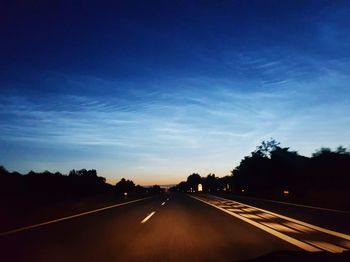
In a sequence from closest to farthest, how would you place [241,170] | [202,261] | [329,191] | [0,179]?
1. [202,261]
2. [329,191]
3. [0,179]
4. [241,170]

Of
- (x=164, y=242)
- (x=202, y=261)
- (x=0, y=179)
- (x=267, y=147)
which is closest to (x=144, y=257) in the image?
(x=202, y=261)

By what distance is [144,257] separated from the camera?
26.5 feet

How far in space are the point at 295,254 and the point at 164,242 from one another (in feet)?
14.8

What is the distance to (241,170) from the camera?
333ft

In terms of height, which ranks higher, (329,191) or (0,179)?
(0,179)

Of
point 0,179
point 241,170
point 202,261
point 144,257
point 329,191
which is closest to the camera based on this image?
point 202,261

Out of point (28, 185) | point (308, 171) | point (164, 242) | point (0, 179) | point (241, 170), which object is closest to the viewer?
point (164, 242)

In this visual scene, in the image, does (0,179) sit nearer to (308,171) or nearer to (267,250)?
(308,171)

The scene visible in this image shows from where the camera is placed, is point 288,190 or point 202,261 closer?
point 202,261

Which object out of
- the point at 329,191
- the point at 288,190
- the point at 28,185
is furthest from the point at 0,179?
the point at 329,191

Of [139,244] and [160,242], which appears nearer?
[139,244]

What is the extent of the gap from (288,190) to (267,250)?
133 ft

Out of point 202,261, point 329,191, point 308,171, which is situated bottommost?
point 202,261

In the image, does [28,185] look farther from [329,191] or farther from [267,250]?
[267,250]
